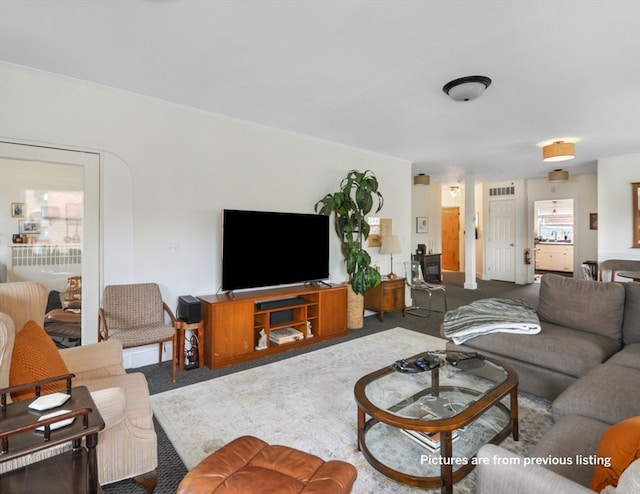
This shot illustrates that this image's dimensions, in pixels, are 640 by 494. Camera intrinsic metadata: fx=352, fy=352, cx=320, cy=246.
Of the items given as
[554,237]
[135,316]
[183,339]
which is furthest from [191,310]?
[554,237]

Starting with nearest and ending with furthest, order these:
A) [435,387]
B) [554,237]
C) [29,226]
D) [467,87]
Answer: [435,387] < [467,87] < [29,226] < [554,237]

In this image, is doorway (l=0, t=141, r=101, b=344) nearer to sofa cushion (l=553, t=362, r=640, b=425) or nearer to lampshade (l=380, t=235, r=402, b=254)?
sofa cushion (l=553, t=362, r=640, b=425)

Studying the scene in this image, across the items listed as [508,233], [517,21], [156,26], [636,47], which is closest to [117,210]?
[156,26]

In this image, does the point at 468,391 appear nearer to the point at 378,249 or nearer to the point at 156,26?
the point at 156,26

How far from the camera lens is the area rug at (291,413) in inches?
80.1

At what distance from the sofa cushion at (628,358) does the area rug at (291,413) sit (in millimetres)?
552

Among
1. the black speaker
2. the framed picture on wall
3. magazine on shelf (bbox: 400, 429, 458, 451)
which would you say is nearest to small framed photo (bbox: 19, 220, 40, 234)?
the framed picture on wall

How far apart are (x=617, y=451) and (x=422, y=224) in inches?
318

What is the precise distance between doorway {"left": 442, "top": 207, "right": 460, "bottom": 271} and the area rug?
8.29 metres

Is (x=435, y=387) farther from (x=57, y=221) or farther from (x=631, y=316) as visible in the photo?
(x=57, y=221)

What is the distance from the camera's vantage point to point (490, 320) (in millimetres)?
2906

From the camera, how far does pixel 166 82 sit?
117 inches

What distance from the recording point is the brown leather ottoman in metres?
1.22

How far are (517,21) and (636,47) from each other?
101 centimetres
